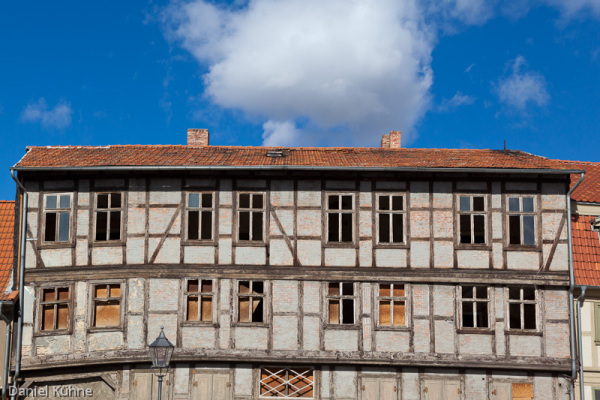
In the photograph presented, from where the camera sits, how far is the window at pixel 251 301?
1747 centimetres

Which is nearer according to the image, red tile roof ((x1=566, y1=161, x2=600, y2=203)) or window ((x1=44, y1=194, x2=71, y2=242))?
window ((x1=44, y1=194, x2=71, y2=242))

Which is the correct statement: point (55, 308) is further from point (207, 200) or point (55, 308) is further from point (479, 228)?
point (479, 228)

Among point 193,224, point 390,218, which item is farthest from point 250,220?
point 390,218

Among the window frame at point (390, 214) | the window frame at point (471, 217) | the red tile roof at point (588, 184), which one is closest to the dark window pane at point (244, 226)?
the window frame at point (390, 214)

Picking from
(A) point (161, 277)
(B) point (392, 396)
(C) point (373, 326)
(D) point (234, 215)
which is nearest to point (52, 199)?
(A) point (161, 277)

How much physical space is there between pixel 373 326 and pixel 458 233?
3791 millimetres

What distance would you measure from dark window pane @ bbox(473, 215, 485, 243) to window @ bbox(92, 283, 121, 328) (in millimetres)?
10891

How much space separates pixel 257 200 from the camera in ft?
58.5

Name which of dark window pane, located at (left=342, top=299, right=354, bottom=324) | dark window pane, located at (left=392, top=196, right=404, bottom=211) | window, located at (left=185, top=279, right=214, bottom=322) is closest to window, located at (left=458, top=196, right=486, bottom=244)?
dark window pane, located at (left=392, top=196, right=404, bottom=211)

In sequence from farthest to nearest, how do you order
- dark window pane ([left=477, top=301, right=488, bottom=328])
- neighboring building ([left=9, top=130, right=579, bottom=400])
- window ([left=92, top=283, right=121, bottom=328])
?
window ([left=92, top=283, right=121, bottom=328]), dark window pane ([left=477, top=301, right=488, bottom=328]), neighboring building ([left=9, top=130, right=579, bottom=400])

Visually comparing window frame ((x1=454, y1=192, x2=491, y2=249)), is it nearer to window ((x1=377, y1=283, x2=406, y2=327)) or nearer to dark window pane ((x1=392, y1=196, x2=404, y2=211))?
dark window pane ((x1=392, y1=196, x2=404, y2=211))

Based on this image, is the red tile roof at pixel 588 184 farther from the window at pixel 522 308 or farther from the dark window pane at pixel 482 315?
the dark window pane at pixel 482 315

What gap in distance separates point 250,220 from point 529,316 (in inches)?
348

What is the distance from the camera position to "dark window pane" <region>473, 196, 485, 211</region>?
58.1 feet
